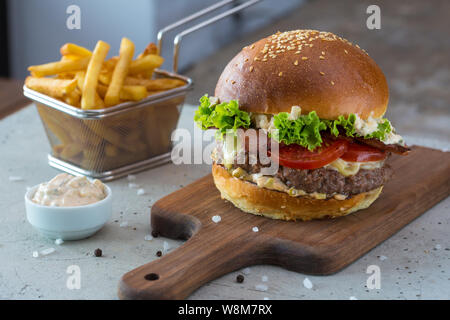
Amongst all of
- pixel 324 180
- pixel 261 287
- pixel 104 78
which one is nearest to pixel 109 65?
pixel 104 78

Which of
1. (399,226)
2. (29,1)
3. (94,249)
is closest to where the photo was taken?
(94,249)

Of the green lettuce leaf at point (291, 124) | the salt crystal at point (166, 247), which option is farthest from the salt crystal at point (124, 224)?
the green lettuce leaf at point (291, 124)

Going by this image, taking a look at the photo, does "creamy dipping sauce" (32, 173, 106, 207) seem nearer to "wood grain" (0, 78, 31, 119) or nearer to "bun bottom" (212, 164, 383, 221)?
"bun bottom" (212, 164, 383, 221)

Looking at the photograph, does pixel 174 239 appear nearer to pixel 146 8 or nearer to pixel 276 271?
pixel 276 271

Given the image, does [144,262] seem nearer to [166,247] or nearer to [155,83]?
[166,247]

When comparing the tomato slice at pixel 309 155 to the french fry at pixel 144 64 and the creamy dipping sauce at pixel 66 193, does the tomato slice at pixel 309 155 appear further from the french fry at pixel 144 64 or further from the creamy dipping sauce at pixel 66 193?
the french fry at pixel 144 64

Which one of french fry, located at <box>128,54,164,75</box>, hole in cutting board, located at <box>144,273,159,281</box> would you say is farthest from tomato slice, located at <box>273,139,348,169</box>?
french fry, located at <box>128,54,164,75</box>

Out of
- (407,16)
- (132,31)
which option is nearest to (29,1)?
(132,31)
